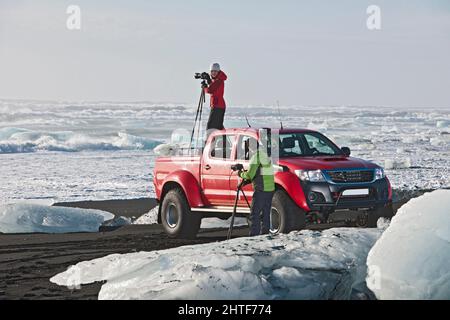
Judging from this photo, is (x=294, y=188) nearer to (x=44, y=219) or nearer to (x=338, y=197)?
(x=338, y=197)

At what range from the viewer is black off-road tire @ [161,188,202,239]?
17.5 meters

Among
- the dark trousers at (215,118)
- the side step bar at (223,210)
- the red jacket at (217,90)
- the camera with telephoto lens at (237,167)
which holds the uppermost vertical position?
the red jacket at (217,90)

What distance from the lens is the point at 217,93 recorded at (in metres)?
19.3

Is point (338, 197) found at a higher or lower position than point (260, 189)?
lower

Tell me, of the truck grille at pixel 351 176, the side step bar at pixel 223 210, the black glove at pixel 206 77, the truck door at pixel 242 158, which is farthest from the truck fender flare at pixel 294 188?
the black glove at pixel 206 77

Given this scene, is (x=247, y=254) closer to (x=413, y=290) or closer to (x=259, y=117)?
(x=413, y=290)

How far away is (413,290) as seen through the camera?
396 inches

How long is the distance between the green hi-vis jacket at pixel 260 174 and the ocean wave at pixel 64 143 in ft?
107

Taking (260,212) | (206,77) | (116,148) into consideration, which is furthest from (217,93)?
(116,148)

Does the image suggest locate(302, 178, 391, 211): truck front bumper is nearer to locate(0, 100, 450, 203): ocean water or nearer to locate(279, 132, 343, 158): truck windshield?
locate(279, 132, 343, 158): truck windshield

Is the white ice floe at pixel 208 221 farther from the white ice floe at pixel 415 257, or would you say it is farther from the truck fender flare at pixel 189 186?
the white ice floe at pixel 415 257

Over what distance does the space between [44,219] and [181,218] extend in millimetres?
3265

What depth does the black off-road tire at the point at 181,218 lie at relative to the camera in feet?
57.5

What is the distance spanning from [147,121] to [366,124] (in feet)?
52.1
